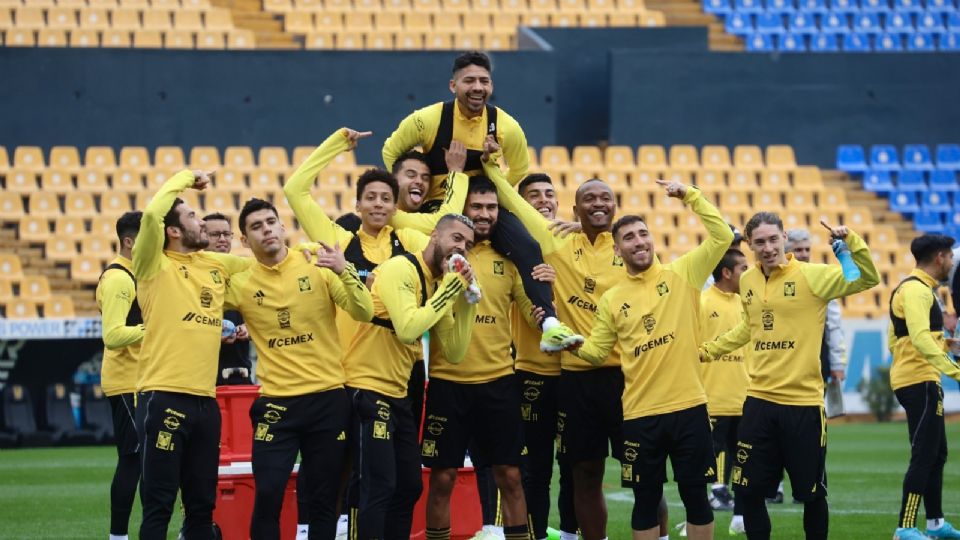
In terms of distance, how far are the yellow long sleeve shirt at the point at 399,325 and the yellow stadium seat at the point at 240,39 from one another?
61.6ft

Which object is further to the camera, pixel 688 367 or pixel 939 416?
pixel 939 416

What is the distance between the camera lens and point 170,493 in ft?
27.8

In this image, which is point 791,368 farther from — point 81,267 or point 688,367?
point 81,267

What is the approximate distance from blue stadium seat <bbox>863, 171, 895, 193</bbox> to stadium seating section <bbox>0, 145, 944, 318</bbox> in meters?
0.26

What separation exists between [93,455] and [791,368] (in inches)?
478

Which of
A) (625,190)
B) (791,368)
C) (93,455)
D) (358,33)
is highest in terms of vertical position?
(358,33)

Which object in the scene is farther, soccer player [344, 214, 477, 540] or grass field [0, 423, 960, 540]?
grass field [0, 423, 960, 540]

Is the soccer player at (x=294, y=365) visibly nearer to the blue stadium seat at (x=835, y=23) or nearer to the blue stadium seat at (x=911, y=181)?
the blue stadium seat at (x=911, y=181)

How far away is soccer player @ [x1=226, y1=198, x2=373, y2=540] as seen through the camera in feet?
27.9

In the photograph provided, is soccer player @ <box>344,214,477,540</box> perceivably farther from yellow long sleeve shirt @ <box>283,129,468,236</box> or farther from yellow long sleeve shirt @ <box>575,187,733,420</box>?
yellow long sleeve shirt @ <box>575,187,733,420</box>

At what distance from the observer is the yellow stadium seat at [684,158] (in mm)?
26828

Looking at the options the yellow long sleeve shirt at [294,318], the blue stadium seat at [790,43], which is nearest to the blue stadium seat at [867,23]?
the blue stadium seat at [790,43]

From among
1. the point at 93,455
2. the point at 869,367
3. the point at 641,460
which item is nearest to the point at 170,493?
the point at 641,460

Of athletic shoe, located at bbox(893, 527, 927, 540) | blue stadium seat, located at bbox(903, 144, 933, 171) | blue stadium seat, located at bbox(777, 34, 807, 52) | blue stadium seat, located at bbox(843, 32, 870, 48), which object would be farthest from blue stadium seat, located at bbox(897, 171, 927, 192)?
athletic shoe, located at bbox(893, 527, 927, 540)
